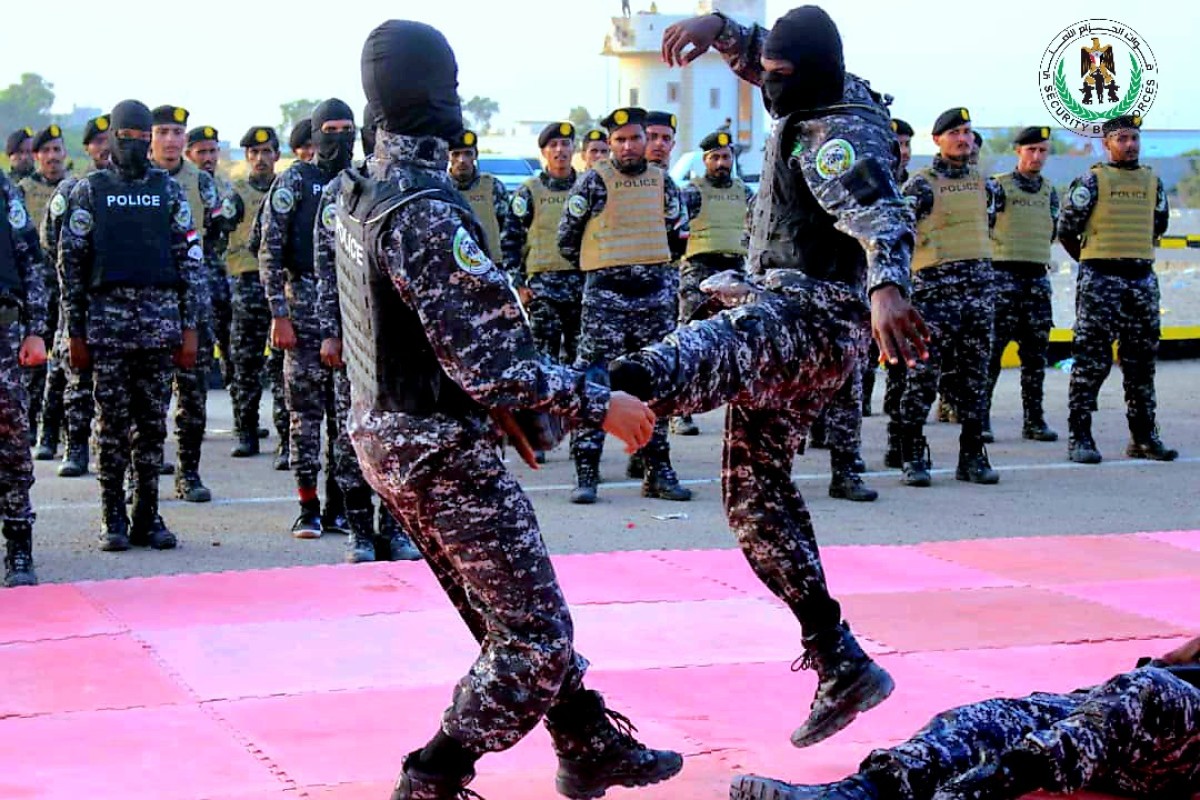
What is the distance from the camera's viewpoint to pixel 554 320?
1270cm

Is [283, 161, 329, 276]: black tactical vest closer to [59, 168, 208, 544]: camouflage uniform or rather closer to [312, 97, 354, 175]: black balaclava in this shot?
[312, 97, 354, 175]: black balaclava

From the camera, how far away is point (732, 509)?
5.14 meters

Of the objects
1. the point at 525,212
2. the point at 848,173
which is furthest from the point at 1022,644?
the point at 525,212

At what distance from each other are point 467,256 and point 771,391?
1.29 m

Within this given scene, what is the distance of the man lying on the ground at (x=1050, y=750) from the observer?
399cm

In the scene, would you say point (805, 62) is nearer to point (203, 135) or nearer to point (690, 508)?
point (690, 508)

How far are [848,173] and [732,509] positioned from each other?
1.07 m

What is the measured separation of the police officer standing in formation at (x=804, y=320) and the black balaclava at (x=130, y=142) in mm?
4351

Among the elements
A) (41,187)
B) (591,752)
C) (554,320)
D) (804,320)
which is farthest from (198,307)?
(591,752)

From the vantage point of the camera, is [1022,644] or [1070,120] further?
[1070,120]

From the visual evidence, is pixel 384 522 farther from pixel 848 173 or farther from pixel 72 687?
pixel 848 173

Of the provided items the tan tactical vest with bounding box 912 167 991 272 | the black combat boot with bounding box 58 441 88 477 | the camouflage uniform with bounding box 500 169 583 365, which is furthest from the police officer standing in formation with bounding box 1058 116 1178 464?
the black combat boot with bounding box 58 441 88 477

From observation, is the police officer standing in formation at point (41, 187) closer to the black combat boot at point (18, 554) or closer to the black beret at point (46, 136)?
the black beret at point (46, 136)

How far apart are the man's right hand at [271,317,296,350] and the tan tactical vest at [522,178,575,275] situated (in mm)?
3510
